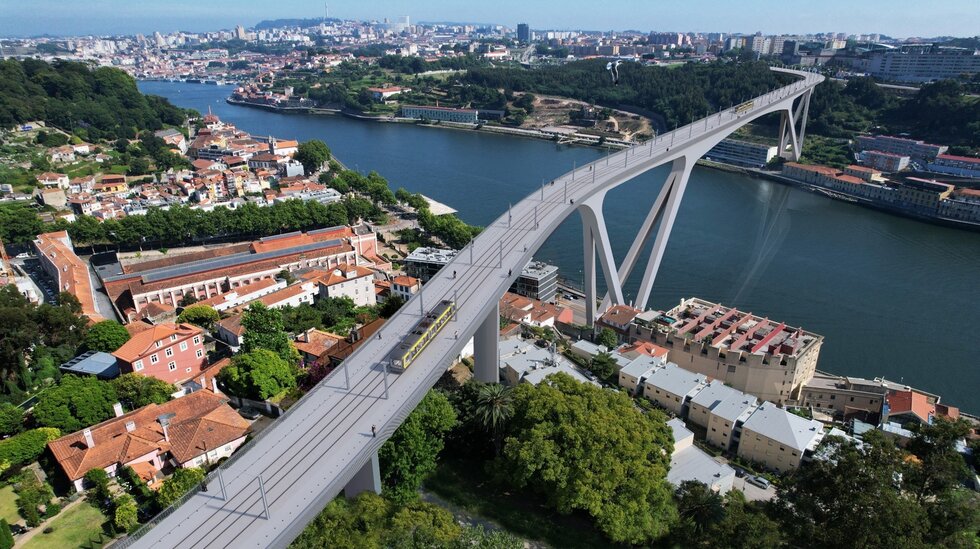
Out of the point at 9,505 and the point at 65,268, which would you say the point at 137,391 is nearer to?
the point at 9,505

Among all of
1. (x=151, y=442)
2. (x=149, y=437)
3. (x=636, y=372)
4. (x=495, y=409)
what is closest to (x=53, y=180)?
(x=149, y=437)

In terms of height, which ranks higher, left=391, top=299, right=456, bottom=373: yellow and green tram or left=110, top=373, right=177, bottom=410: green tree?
left=391, top=299, right=456, bottom=373: yellow and green tram

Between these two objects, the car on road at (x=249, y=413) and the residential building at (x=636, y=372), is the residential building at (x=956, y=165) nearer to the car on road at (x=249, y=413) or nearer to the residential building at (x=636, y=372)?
the residential building at (x=636, y=372)

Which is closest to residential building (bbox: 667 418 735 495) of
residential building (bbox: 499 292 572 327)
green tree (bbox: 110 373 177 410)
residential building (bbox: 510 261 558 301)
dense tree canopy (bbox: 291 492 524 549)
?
dense tree canopy (bbox: 291 492 524 549)

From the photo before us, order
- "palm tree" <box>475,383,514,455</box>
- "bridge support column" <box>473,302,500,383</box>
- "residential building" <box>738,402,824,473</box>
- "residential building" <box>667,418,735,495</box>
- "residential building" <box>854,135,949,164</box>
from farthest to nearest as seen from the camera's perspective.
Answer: "residential building" <box>854,135,949,164</box> < "residential building" <box>738,402,824,473</box> < "bridge support column" <box>473,302,500,383</box> < "residential building" <box>667,418,735,495</box> < "palm tree" <box>475,383,514,455</box>

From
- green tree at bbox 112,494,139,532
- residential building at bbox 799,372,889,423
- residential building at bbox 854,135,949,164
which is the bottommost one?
residential building at bbox 799,372,889,423

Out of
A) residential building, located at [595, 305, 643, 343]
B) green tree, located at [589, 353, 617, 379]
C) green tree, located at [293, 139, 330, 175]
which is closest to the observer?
green tree, located at [589, 353, 617, 379]

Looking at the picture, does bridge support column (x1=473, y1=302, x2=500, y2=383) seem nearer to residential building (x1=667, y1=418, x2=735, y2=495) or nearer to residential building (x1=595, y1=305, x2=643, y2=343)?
residential building (x1=667, y1=418, x2=735, y2=495)
